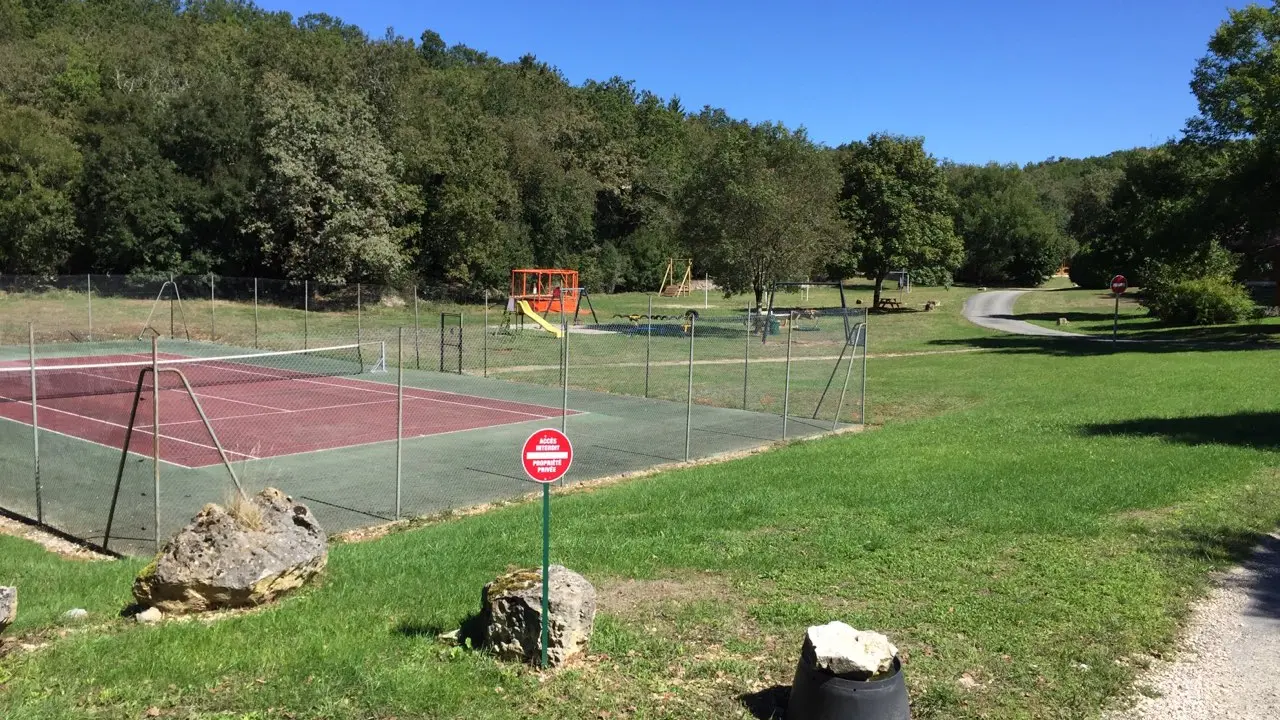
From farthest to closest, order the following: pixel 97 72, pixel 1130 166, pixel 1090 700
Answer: pixel 1130 166 < pixel 97 72 < pixel 1090 700

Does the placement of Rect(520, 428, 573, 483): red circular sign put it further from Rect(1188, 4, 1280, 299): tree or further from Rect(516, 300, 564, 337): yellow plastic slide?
Rect(1188, 4, 1280, 299): tree

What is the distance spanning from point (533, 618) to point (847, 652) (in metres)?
1.99

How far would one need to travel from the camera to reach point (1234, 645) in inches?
254

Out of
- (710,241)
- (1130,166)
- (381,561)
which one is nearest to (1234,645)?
(381,561)

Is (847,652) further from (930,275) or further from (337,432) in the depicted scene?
(930,275)

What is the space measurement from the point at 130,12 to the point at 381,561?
81.6 metres

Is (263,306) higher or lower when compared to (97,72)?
lower

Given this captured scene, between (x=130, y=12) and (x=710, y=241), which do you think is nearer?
(x=710, y=241)

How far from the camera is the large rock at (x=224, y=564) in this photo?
6.84 metres

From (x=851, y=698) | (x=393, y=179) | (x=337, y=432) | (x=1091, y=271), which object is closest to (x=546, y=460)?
(x=851, y=698)

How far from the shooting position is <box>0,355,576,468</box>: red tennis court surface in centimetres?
1691

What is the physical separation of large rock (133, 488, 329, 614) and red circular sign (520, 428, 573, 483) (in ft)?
8.71

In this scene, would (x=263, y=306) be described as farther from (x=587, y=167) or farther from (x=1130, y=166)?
(x=1130, y=166)

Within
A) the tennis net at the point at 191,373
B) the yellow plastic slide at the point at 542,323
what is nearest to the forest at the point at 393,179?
the yellow plastic slide at the point at 542,323
